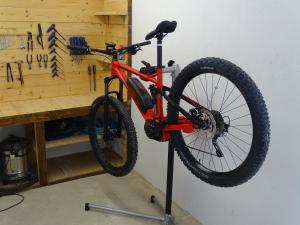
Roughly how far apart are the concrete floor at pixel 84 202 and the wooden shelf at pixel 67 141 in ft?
1.19

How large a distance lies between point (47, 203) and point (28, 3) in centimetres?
182

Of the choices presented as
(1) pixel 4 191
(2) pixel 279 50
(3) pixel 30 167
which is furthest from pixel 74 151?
(2) pixel 279 50

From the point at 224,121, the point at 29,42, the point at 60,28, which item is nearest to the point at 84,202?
the point at 224,121

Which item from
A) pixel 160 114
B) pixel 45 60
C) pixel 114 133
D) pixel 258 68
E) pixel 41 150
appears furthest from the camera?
pixel 45 60

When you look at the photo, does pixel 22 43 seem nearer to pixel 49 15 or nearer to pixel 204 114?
pixel 49 15

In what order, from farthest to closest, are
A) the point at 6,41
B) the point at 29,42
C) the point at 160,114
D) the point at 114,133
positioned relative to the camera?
the point at 29,42
the point at 6,41
the point at 114,133
the point at 160,114

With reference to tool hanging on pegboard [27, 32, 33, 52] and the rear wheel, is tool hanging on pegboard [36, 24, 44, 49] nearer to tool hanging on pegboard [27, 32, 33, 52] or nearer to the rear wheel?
tool hanging on pegboard [27, 32, 33, 52]

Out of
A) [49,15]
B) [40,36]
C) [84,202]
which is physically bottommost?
[84,202]

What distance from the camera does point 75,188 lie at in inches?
111

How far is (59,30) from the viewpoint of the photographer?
122 inches

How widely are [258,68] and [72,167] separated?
2.16m

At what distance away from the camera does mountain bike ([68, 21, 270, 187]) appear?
1.38m

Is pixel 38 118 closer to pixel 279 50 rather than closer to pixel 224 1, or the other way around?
pixel 224 1

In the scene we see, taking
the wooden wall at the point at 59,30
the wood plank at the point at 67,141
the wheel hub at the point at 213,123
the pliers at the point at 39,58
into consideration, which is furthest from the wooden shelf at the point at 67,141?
the wheel hub at the point at 213,123
